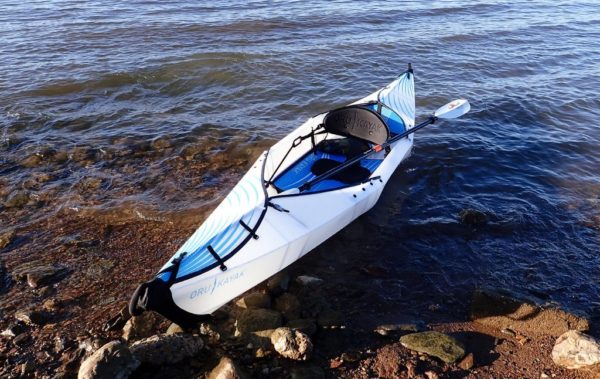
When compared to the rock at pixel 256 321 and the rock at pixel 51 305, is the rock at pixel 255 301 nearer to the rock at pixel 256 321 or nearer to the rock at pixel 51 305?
the rock at pixel 256 321

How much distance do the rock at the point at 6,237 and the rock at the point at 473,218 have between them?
668cm

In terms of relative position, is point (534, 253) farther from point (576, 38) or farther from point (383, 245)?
point (576, 38)

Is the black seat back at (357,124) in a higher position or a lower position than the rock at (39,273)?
higher

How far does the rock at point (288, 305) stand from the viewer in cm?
494

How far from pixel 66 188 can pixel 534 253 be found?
7459 millimetres

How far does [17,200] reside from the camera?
23.0 feet

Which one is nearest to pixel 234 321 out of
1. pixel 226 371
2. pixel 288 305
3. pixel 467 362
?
pixel 288 305

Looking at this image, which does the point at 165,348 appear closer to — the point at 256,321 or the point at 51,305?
the point at 256,321

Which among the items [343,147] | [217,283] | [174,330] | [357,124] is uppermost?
[357,124]

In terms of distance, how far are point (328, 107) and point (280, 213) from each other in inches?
232

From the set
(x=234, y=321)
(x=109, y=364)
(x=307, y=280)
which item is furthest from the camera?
(x=307, y=280)

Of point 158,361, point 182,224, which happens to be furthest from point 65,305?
point 182,224

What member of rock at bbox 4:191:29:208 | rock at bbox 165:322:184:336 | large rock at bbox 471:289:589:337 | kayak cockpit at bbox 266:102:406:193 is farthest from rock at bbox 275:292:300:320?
rock at bbox 4:191:29:208

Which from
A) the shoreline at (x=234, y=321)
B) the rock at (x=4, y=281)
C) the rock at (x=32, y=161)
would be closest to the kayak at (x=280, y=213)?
the shoreline at (x=234, y=321)
